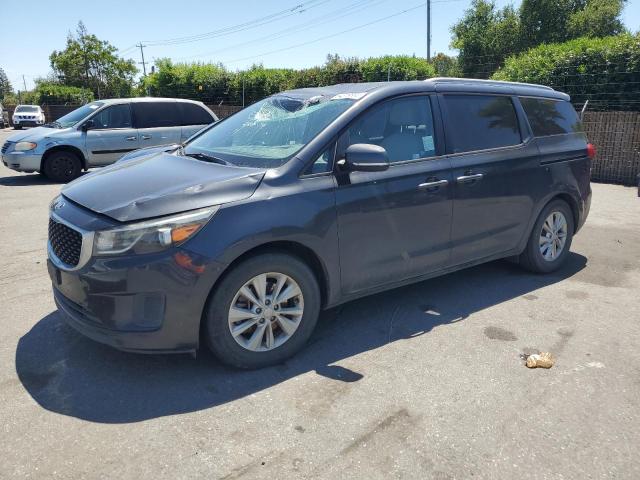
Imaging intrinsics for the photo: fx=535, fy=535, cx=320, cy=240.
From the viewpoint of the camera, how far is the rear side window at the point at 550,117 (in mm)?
5164

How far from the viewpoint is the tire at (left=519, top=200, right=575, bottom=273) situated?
17.1 feet

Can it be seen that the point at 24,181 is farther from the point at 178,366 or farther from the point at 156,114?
the point at 178,366

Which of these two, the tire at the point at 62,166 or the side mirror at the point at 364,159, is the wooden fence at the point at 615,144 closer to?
the side mirror at the point at 364,159

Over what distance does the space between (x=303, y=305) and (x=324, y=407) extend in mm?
741

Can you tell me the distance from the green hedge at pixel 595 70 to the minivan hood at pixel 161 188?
452 inches

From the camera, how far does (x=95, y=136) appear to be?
11359 millimetres

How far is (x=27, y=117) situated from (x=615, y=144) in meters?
32.3

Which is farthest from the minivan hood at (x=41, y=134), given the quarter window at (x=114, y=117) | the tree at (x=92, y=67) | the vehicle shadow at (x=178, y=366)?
the tree at (x=92, y=67)

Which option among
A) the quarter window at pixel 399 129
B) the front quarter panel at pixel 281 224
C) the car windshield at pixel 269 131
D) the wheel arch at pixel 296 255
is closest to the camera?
the front quarter panel at pixel 281 224

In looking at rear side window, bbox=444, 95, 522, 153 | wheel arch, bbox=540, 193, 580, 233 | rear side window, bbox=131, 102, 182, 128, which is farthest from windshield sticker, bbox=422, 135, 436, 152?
rear side window, bbox=131, 102, 182, 128

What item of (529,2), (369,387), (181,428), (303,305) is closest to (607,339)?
(369,387)

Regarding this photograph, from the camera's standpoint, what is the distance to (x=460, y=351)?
3.75 meters

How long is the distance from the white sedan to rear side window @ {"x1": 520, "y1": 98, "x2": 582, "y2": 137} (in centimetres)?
3344

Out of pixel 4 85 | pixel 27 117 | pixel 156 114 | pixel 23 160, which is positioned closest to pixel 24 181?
pixel 23 160
